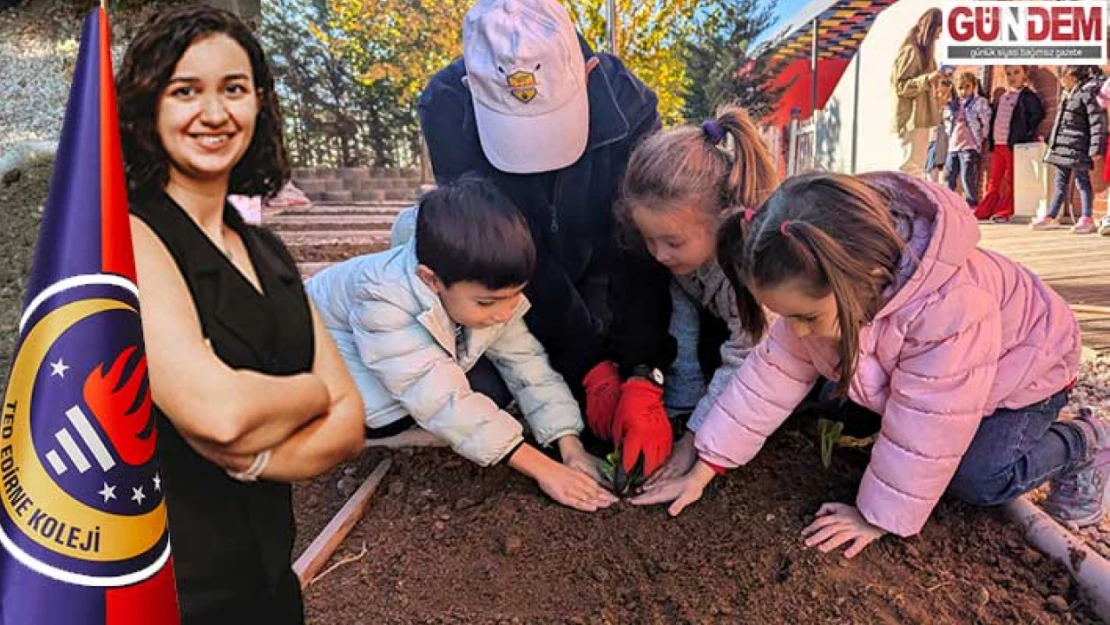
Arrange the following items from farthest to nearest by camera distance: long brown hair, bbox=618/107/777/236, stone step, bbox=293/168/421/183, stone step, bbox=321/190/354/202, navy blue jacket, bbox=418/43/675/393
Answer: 1. navy blue jacket, bbox=418/43/675/393
2. long brown hair, bbox=618/107/777/236
3. stone step, bbox=321/190/354/202
4. stone step, bbox=293/168/421/183

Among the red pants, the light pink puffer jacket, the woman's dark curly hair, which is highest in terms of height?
the woman's dark curly hair

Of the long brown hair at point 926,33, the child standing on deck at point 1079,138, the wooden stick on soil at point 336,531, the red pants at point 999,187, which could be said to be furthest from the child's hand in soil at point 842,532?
the red pants at point 999,187

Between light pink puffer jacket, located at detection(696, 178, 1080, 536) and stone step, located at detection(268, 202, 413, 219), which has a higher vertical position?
stone step, located at detection(268, 202, 413, 219)

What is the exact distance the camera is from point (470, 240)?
1421 millimetres

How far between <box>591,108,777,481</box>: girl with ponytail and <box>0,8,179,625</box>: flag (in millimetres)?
1037

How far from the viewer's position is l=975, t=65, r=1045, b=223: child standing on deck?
6.31 metres

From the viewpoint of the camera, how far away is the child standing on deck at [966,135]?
6211mm

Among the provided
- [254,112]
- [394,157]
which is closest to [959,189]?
[394,157]

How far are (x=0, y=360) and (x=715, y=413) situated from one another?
1.17 meters

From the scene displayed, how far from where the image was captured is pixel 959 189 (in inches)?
260

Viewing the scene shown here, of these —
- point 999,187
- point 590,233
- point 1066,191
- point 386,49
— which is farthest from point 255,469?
point 999,187

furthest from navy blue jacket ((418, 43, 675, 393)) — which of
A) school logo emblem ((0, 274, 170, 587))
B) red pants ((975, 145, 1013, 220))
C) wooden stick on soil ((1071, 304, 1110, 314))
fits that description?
red pants ((975, 145, 1013, 220))

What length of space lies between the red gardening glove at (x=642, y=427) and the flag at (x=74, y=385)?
1080 mm

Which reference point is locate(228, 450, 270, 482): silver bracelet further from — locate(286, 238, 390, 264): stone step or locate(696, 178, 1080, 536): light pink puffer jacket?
locate(696, 178, 1080, 536): light pink puffer jacket
